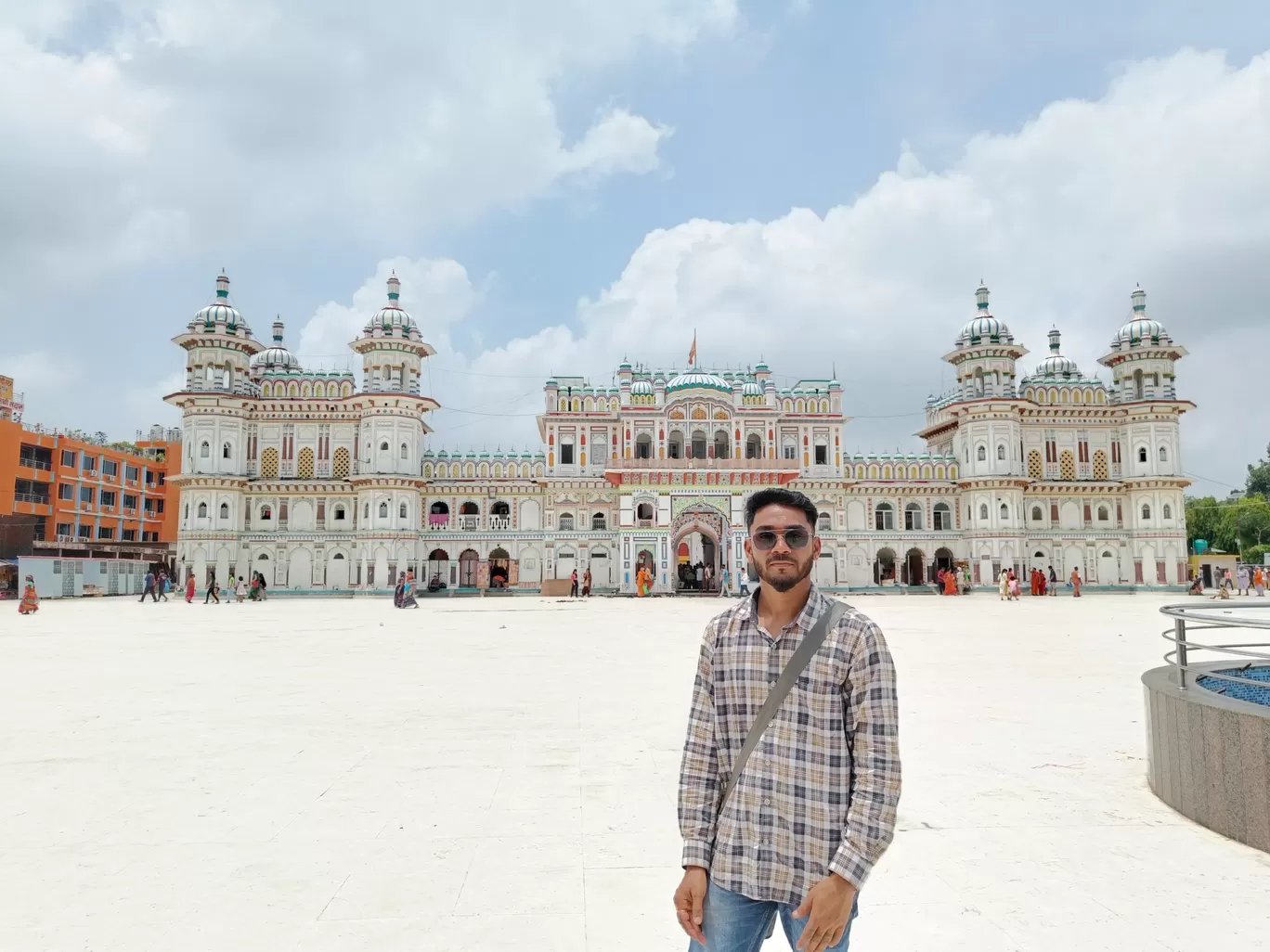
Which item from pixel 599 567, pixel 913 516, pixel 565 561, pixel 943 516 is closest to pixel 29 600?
pixel 565 561

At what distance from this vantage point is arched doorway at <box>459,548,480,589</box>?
44513 millimetres

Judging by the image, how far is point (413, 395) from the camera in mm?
43500

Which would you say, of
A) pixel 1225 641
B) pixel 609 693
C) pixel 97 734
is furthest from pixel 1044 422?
pixel 97 734

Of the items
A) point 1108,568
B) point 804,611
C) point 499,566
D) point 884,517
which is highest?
point 884,517

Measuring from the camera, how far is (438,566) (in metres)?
44.2

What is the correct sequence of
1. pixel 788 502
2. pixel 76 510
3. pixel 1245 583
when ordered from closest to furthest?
pixel 788 502 → pixel 1245 583 → pixel 76 510

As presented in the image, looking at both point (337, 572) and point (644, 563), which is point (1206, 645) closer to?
point (644, 563)

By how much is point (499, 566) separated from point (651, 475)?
9430mm

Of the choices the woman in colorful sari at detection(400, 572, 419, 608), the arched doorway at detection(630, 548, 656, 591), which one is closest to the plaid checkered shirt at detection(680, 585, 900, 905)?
the woman in colorful sari at detection(400, 572, 419, 608)

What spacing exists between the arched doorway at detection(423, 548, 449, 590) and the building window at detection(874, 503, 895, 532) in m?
22.6

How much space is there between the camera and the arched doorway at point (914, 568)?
4609 centimetres

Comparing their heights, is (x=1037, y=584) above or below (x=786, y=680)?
below

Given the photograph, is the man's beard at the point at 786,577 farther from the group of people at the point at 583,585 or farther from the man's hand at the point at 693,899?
the group of people at the point at 583,585

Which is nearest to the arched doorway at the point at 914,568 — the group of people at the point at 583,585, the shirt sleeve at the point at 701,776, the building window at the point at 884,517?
the building window at the point at 884,517
